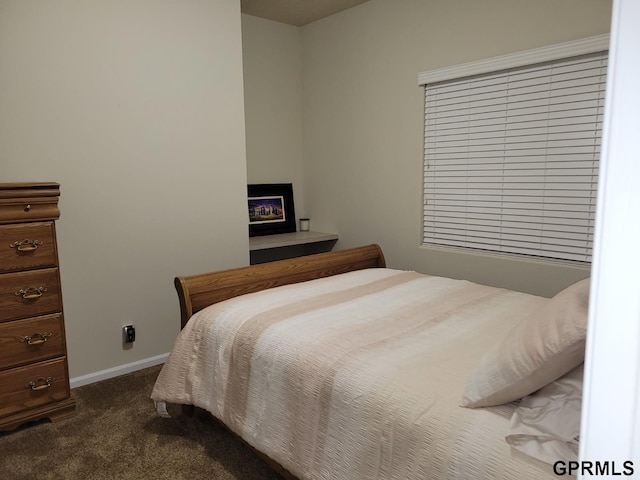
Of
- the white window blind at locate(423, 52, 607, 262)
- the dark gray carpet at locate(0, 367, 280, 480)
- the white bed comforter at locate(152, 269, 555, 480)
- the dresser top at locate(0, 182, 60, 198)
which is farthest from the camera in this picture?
the white window blind at locate(423, 52, 607, 262)

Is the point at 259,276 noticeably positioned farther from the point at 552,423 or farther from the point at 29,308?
the point at 552,423

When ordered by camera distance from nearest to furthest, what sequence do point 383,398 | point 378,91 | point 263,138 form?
1. point 383,398
2. point 378,91
3. point 263,138

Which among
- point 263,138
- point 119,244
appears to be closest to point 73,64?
point 119,244

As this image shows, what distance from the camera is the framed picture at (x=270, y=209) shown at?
157 inches

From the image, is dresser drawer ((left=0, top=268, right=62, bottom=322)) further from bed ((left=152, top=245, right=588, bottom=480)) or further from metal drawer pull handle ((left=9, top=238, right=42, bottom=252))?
bed ((left=152, top=245, right=588, bottom=480))

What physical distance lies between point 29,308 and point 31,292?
8 centimetres

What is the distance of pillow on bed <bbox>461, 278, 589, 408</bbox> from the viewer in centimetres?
109

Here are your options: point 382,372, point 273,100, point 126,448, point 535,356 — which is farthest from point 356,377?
point 273,100

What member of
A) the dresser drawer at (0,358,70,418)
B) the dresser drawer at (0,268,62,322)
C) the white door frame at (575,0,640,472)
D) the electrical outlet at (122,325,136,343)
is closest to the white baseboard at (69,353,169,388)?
the electrical outlet at (122,325,136,343)

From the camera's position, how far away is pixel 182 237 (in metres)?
3.07

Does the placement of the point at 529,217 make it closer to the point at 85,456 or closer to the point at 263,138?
the point at 263,138

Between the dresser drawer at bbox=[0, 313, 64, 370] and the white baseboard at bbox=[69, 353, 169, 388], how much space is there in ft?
1.69

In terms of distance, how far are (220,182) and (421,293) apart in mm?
1637

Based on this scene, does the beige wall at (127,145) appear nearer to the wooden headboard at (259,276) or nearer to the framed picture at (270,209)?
the framed picture at (270,209)
